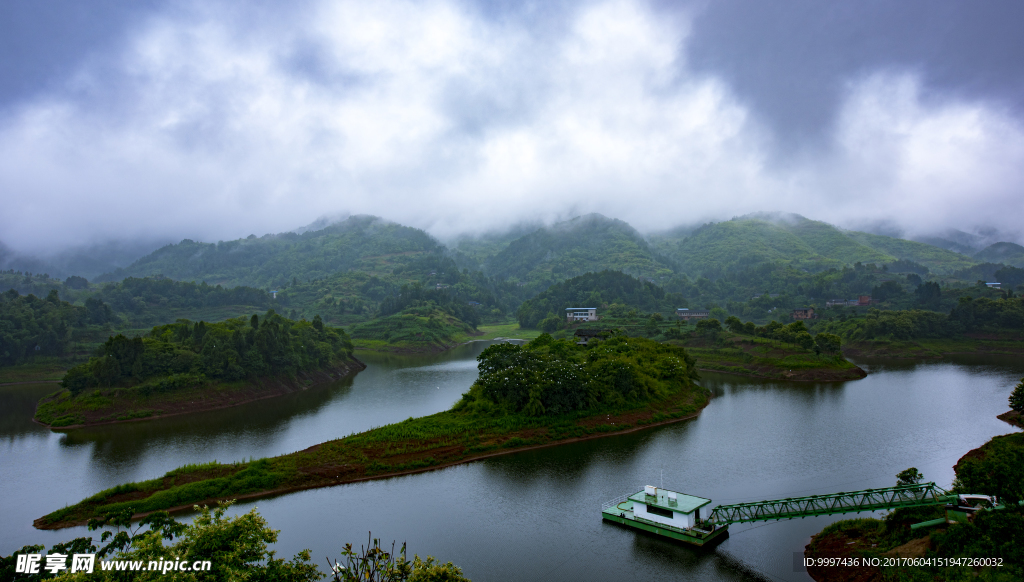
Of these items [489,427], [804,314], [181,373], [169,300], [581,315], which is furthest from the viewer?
[169,300]

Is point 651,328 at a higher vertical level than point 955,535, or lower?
higher

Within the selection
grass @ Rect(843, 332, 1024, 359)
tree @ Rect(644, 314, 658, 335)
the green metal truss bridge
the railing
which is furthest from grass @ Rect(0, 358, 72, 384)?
grass @ Rect(843, 332, 1024, 359)

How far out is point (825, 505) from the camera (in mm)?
25391

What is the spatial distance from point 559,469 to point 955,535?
2092 cm

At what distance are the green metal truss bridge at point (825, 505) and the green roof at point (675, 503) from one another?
0.79 metres

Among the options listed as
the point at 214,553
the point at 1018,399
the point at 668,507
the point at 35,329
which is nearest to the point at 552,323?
the point at 35,329

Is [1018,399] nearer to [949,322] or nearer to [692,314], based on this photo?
[949,322]

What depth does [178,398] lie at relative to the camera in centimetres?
5534

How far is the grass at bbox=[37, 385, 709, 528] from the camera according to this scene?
3017 centimetres

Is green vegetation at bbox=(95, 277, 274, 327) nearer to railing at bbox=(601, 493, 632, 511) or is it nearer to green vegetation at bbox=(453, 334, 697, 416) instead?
green vegetation at bbox=(453, 334, 697, 416)

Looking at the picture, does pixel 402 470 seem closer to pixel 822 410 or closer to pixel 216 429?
pixel 216 429

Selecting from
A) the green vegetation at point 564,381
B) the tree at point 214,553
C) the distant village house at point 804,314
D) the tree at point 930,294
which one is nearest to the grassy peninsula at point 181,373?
the green vegetation at point 564,381

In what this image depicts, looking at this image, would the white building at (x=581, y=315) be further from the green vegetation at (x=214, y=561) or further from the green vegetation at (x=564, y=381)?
the green vegetation at (x=214, y=561)

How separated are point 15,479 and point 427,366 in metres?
53.4
